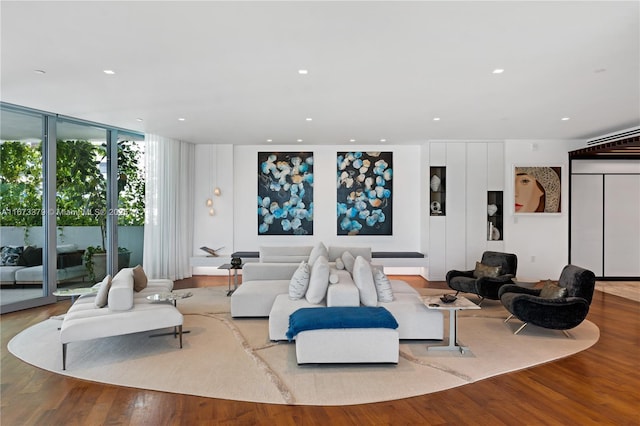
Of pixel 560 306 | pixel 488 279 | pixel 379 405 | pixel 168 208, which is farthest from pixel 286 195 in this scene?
pixel 379 405

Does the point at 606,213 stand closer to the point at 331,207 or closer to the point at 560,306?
the point at 560,306

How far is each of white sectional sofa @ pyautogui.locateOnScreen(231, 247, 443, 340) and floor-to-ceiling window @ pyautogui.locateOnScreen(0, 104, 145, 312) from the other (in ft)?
9.86

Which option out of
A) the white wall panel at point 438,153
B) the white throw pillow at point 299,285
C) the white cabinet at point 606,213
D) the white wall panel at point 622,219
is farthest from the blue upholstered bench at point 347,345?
the white wall panel at point 622,219

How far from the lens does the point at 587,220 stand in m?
8.69

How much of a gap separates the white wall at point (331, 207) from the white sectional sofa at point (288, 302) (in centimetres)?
273

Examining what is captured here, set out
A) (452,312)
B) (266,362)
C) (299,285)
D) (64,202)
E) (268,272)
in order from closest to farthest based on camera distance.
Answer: (266,362)
(452,312)
(299,285)
(268,272)
(64,202)

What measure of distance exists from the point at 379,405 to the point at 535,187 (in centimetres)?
703

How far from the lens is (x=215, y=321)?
5562 millimetres

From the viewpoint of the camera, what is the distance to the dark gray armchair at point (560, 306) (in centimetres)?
479

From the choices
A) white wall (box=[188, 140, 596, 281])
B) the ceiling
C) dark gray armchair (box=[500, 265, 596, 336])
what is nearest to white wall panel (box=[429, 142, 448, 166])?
white wall (box=[188, 140, 596, 281])

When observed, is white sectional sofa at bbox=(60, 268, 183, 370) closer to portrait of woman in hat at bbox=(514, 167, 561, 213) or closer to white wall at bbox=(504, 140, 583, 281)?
white wall at bbox=(504, 140, 583, 281)

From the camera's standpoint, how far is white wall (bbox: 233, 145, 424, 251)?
364 inches

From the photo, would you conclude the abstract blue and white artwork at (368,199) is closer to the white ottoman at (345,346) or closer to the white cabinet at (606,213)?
the white cabinet at (606,213)

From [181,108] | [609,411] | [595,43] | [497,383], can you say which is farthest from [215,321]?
→ [595,43]
